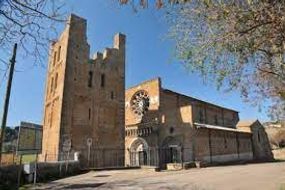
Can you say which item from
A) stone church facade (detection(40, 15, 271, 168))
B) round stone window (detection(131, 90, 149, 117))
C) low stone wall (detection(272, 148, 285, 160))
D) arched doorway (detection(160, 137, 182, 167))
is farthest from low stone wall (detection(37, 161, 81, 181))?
low stone wall (detection(272, 148, 285, 160))

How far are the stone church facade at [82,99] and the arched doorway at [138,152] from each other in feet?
11.7

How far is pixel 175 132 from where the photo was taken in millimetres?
33750

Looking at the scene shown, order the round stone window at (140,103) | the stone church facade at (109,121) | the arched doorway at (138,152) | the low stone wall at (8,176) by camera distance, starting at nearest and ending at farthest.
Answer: the low stone wall at (8,176) → the stone church facade at (109,121) → the arched doorway at (138,152) → the round stone window at (140,103)

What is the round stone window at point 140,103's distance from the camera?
42406mm

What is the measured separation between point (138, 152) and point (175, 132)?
7.28 meters

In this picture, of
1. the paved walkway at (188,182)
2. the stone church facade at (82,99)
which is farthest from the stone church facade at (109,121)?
the paved walkway at (188,182)

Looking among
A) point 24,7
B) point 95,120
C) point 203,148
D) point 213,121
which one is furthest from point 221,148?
point 24,7

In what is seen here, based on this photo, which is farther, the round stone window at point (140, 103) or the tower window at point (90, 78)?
the round stone window at point (140, 103)

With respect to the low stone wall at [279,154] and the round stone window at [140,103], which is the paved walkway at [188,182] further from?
→ the low stone wall at [279,154]

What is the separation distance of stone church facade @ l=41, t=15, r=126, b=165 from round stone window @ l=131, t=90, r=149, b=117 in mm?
5520

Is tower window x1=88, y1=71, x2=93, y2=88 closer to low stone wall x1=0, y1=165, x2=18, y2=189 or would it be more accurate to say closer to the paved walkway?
the paved walkway

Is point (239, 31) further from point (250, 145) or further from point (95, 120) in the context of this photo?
point (250, 145)

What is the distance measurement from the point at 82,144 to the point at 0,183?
50.7 feet

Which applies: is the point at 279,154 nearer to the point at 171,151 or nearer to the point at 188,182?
the point at 171,151
